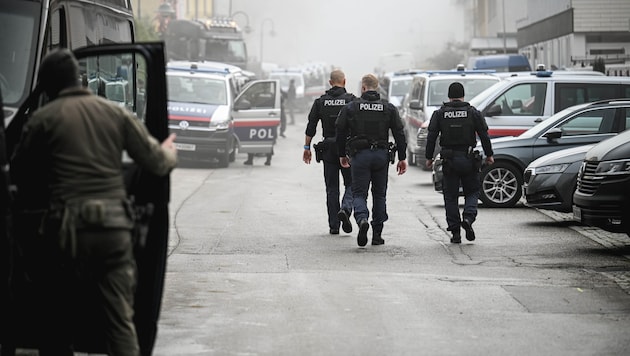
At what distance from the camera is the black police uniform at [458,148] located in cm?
1362

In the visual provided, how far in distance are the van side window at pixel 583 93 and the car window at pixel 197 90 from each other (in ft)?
30.4

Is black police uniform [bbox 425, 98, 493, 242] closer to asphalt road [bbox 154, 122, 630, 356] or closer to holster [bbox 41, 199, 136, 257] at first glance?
asphalt road [bbox 154, 122, 630, 356]

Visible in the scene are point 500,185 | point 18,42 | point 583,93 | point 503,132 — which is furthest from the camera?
point 503,132

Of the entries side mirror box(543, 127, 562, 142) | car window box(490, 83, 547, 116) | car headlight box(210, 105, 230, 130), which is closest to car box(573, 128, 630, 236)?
side mirror box(543, 127, 562, 142)

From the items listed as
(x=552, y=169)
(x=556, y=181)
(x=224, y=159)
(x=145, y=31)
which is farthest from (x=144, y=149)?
(x=145, y=31)

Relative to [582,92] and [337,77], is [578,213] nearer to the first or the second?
[337,77]

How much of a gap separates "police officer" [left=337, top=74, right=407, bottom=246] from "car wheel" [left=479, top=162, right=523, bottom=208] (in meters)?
4.91

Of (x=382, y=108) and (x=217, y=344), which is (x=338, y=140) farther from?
(x=217, y=344)

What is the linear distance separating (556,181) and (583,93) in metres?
6.00

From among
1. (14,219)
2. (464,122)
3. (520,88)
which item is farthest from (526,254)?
(520,88)

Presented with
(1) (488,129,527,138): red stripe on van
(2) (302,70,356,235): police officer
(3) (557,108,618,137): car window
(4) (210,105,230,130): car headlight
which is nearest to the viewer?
(2) (302,70,356,235): police officer

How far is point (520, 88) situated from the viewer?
2134 centimetres

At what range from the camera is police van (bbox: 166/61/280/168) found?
90.0ft

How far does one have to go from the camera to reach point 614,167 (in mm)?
12680
